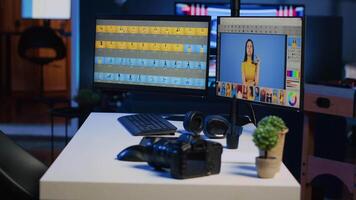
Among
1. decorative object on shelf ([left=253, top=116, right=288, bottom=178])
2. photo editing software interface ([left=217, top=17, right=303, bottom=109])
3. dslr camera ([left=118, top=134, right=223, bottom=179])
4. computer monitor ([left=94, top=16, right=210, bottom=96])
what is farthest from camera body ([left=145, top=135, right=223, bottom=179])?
computer monitor ([left=94, top=16, right=210, bottom=96])

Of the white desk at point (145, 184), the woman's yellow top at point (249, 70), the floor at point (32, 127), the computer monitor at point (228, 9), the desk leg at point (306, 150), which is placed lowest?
the floor at point (32, 127)

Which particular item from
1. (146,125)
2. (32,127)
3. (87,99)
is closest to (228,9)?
(87,99)

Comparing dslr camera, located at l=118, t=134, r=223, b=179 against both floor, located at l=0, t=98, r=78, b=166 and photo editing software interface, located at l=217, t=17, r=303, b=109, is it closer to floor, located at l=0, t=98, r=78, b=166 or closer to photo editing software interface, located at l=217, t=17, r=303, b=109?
photo editing software interface, located at l=217, t=17, r=303, b=109

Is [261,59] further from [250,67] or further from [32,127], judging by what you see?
[32,127]

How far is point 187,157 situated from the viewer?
1682mm

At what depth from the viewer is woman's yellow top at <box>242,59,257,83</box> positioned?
2382 millimetres

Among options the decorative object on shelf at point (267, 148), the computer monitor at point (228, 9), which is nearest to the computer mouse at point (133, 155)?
the decorative object on shelf at point (267, 148)

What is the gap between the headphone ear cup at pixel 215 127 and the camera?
2.22 meters

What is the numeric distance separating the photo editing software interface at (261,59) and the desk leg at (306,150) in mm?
1418

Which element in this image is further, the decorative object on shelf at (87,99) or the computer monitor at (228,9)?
the computer monitor at (228,9)

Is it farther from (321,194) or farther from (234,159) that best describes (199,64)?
(321,194)

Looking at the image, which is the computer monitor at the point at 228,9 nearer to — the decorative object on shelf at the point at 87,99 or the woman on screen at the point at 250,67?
the decorative object on shelf at the point at 87,99

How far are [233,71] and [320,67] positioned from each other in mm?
3924

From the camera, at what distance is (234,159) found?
1.93 m
